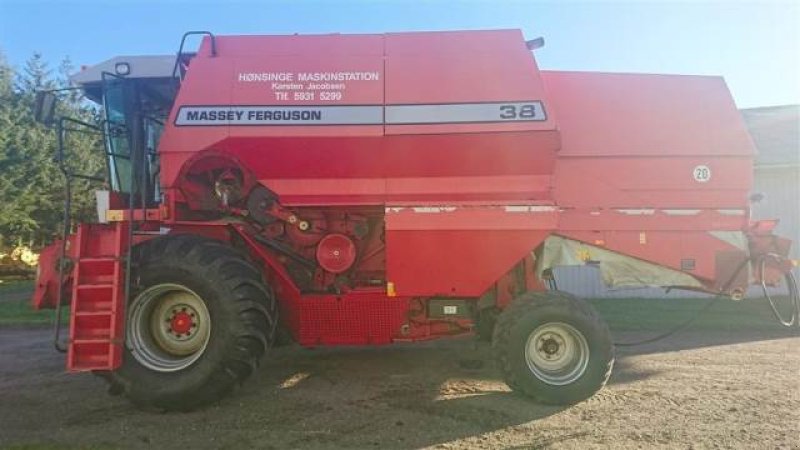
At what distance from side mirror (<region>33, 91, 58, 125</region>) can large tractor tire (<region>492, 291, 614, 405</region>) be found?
4.44 meters

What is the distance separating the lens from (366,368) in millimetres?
7055

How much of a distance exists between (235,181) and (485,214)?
2.40 meters

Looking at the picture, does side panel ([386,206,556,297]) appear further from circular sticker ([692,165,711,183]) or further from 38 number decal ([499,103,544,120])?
circular sticker ([692,165,711,183])

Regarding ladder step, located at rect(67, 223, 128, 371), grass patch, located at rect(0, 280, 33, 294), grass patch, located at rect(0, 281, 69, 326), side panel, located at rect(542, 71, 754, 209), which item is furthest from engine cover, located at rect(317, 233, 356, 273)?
grass patch, located at rect(0, 280, 33, 294)

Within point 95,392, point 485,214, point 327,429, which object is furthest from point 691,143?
point 95,392

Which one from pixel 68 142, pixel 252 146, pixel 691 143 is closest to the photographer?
pixel 252 146

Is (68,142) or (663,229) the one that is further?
(68,142)

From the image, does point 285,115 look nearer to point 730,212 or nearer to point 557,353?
point 557,353

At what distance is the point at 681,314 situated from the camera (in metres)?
11.8

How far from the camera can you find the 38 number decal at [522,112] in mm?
5730

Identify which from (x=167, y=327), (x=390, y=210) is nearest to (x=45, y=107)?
(x=167, y=327)

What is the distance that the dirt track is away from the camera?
15.4 ft

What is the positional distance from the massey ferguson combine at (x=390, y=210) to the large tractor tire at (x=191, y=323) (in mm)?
19

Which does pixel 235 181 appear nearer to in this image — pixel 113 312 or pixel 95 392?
pixel 113 312
